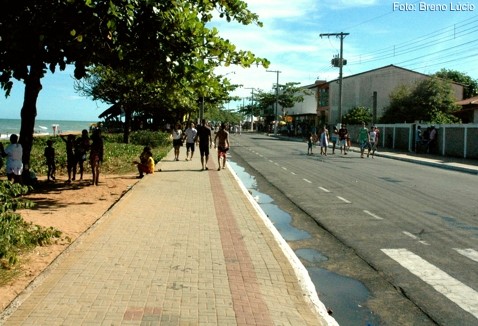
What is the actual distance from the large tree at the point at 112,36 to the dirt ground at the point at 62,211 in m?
2.62

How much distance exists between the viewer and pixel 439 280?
5785 millimetres

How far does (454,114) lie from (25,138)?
39.8 meters

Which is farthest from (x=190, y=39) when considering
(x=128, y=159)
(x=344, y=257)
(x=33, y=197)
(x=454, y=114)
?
(x=454, y=114)

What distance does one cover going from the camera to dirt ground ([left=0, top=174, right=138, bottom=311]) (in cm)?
555

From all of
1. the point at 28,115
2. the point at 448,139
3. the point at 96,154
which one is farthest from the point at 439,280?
the point at 448,139

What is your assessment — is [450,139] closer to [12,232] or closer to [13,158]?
[13,158]

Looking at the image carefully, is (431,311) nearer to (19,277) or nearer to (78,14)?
(19,277)

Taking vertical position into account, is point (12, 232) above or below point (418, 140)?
below

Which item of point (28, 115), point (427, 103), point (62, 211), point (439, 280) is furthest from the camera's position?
point (427, 103)

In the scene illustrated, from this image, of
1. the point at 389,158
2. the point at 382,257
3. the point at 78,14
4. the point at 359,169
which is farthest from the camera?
the point at 389,158

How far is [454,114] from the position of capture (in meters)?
43.7

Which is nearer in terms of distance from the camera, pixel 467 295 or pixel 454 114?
pixel 467 295

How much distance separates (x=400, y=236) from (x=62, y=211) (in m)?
6.17

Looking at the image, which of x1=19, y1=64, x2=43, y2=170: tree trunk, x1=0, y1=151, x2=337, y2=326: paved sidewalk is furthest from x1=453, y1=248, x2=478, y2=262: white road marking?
x1=19, y1=64, x2=43, y2=170: tree trunk
